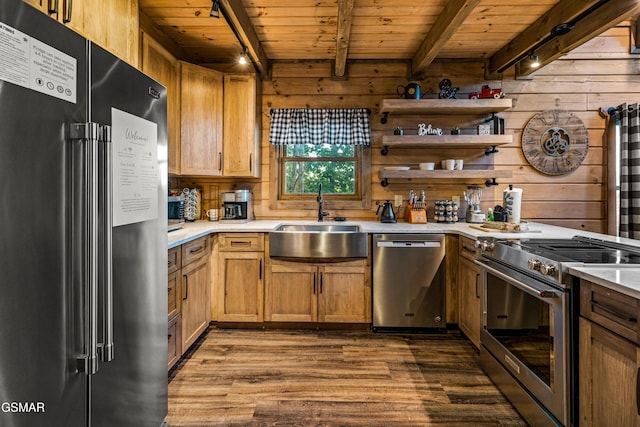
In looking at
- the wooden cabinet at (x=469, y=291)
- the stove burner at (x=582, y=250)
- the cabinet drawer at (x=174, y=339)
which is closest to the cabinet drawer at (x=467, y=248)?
the wooden cabinet at (x=469, y=291)

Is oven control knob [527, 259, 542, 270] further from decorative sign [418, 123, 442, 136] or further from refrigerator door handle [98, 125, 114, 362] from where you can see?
decorative sign [418, 123, 442, 136]

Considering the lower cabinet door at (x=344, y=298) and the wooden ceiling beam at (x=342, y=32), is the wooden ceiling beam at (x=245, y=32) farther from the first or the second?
the lower cabinet door at (x=344, y=298)

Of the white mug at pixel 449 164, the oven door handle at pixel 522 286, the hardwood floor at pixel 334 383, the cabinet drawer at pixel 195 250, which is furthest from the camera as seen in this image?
the white mug at pixel 449 164

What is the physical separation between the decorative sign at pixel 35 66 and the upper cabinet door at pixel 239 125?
2.26 meters

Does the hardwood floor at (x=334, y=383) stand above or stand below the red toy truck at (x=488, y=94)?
below

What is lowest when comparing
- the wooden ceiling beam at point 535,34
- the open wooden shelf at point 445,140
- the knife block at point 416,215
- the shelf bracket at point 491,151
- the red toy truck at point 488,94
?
the knife block at point 416,215

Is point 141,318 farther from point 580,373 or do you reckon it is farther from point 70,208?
→ point 580,373

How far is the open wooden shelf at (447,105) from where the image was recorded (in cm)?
318

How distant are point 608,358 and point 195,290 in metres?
2.39

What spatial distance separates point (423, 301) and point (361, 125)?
176 cm

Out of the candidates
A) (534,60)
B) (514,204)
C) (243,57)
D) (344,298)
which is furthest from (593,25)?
(344,298)

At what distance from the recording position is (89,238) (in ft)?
3.42

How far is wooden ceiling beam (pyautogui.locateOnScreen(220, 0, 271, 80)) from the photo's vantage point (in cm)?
234

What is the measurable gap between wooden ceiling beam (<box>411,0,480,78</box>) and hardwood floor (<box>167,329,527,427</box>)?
7.79 feet
